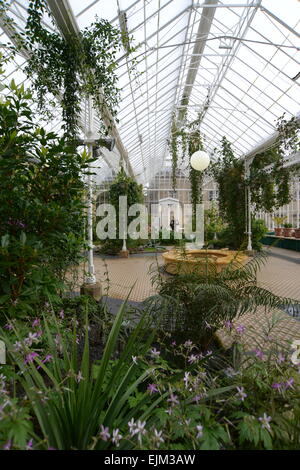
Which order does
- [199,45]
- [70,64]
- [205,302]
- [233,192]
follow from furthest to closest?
[233,192]
[199,45]
[70,64]
[205,302]

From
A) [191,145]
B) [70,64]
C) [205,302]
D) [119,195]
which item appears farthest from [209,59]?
[205,302]

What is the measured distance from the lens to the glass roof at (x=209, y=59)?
16.9 ft

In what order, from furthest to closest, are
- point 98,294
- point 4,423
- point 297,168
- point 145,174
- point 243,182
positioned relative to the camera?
point 145,174, point 243,182, point 297,168, point 98,294, point 4,423

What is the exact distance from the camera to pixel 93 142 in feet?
14.3

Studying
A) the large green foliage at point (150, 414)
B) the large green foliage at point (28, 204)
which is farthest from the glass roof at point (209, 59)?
the large green foliage at point (150, 414)

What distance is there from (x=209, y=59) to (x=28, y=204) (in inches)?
372

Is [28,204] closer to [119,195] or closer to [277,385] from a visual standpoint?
[277,385]

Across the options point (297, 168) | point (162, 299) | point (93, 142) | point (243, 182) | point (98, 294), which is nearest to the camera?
point (162, 299)

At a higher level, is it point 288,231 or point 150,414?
point 288,231

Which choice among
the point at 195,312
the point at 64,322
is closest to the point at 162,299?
the point at 195,312

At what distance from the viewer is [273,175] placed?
9398 mm

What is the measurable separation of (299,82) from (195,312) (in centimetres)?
762

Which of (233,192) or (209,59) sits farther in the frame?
(233,192)
